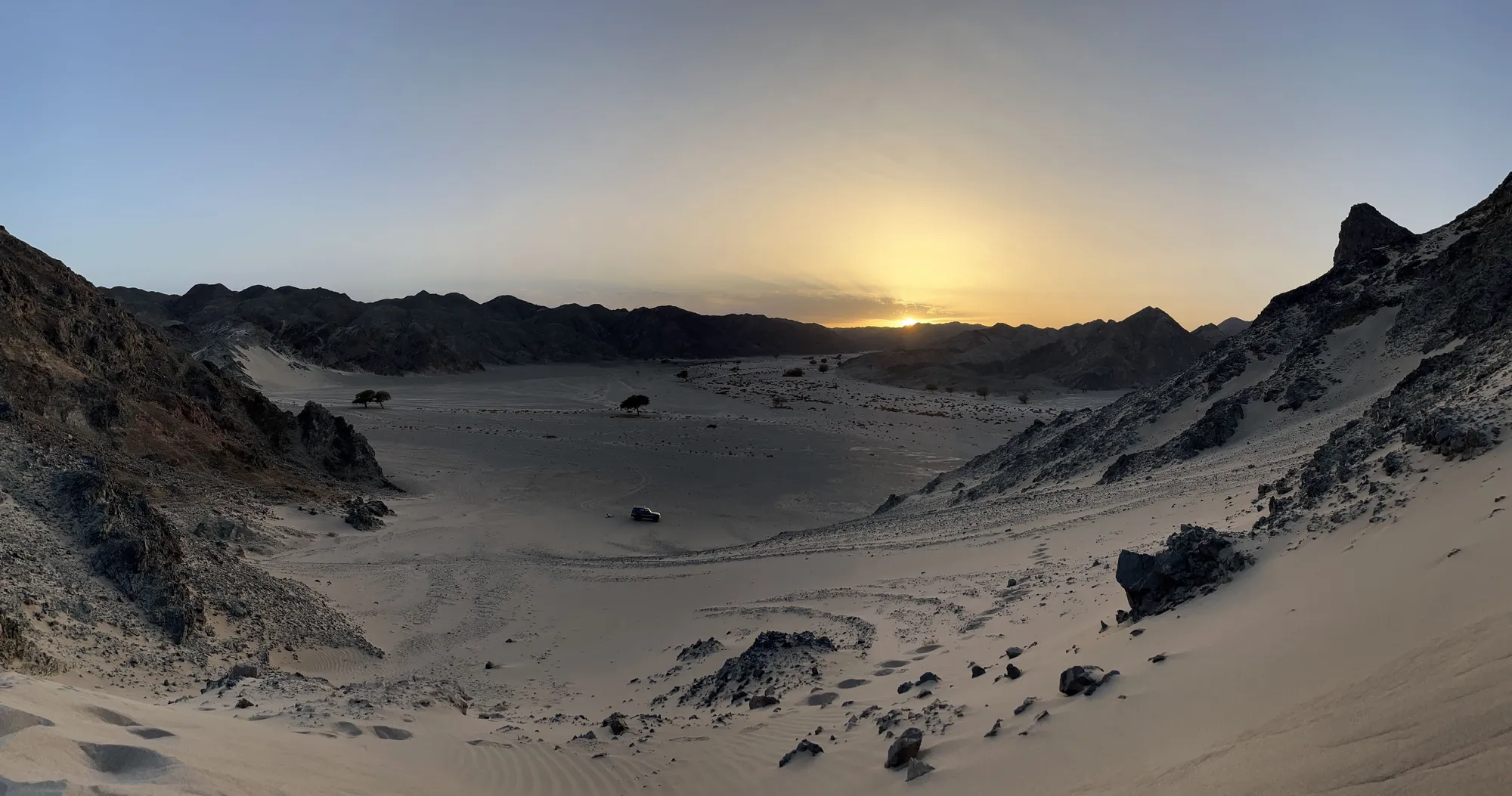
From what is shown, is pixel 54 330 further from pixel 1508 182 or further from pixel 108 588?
pixel 1508 182

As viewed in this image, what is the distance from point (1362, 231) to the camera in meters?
33.3

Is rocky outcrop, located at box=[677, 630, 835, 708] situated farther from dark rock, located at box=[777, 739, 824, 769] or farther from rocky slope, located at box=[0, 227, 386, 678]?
rocky slope, located at box=[0, 227, 386, 678]

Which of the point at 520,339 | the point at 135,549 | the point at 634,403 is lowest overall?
the point at 135,549

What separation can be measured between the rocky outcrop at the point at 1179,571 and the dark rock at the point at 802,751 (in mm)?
3609

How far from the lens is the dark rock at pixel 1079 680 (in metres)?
7.16

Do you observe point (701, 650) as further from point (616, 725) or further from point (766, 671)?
point (616, 725)

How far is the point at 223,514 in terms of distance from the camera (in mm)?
20688

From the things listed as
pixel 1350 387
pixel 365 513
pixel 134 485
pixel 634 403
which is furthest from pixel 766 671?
pixel 634 403

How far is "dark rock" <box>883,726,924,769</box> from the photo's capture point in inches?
286

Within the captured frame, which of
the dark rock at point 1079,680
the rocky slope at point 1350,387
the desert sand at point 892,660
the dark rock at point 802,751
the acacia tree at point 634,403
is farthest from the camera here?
the acacia tree at point 634,403

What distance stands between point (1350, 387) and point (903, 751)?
66.6 feet

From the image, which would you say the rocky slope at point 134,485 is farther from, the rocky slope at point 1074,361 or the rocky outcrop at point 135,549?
the rocky slope at point 1074,361

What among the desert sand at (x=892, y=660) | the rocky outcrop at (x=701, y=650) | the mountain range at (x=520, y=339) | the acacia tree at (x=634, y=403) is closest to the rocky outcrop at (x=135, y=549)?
the desert sand at (x=892, y=660)

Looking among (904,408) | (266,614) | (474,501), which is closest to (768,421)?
(904,408)
